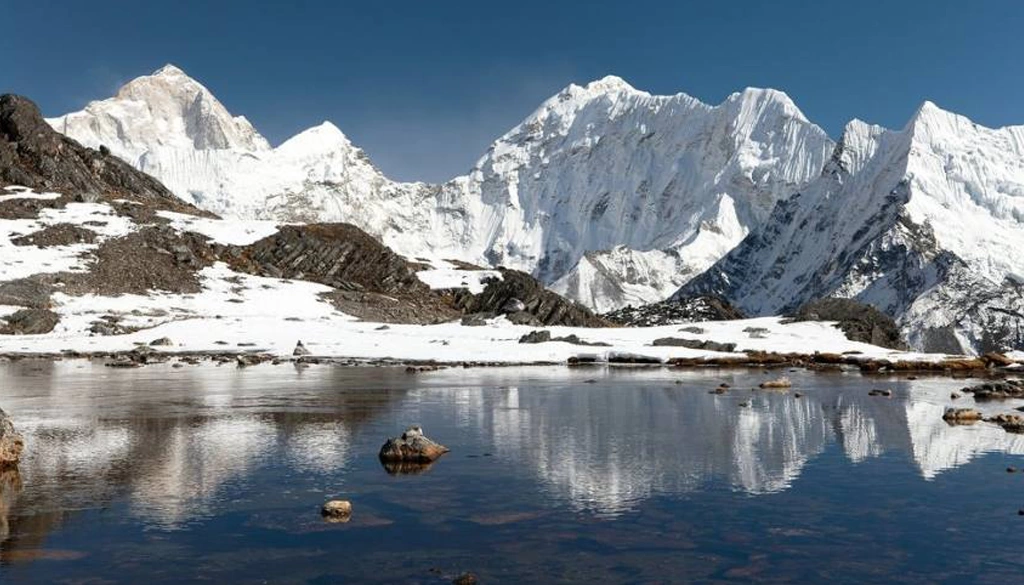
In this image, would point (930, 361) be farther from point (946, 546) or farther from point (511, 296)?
point (511, 296)

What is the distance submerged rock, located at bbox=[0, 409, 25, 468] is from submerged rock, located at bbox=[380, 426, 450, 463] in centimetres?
874

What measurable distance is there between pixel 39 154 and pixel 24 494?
14535 cm

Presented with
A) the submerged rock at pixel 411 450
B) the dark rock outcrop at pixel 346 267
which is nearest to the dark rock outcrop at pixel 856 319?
the dark rock outcrop at pixel 346 267

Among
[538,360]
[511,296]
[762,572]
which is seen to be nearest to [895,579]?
[762,572]

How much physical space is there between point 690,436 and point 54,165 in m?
144

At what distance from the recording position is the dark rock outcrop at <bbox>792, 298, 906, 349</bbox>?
87.7 m

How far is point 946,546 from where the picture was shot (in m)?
14.7

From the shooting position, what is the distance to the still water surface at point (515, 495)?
1357 cm

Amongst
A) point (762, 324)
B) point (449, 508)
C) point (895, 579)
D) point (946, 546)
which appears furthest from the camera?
point (762, 324)

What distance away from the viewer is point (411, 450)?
72.7 ft

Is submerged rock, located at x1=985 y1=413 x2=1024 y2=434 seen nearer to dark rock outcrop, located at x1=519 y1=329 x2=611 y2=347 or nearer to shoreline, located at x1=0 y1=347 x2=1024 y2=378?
shoreline, located at x1=0 y1=347 x2=1024 y2=378

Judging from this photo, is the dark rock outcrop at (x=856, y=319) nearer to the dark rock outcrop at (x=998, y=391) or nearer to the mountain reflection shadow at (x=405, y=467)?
the dark rock outcrop at (x=998, y=391)

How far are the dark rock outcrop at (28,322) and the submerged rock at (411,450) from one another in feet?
230

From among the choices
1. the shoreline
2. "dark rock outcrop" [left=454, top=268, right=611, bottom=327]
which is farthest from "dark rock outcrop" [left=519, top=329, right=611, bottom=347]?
"dark rock outcrop" [left=454, top=268, right=611, bottom=327]
